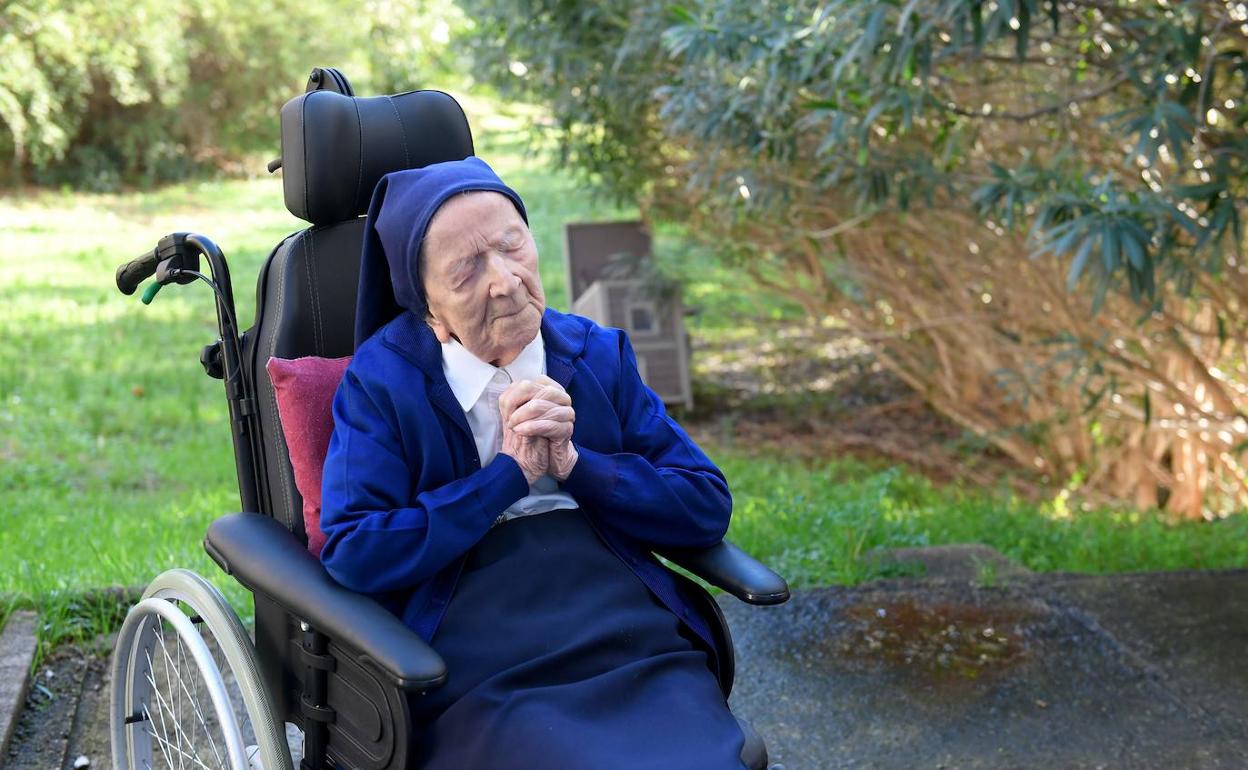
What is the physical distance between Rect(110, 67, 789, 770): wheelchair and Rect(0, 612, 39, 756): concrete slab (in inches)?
21.3

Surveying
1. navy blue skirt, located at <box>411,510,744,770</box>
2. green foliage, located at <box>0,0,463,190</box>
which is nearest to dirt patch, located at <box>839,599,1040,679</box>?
navy blue skirt, located at <box>411,510,744,770</box>

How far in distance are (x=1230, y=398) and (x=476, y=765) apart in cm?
414

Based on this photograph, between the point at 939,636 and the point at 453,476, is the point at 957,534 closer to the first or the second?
the point at 939,636

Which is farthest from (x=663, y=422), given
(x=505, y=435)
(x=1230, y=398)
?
(x=1230, y=398)

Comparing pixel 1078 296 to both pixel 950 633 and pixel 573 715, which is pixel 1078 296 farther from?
pixel 573 715

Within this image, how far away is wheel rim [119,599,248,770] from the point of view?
6.93 ft

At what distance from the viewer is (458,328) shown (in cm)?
214

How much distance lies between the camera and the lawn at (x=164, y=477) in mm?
4082

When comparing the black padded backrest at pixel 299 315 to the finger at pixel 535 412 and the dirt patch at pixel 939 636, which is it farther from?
the dirt patch at pixel 939 636

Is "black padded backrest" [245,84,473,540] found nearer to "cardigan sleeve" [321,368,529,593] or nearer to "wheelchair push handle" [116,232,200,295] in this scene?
"wheelchair push handle" [116,232,200,295]

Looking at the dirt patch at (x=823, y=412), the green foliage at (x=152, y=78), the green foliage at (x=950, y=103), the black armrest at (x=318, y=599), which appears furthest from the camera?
the green foliage at (x=152, y=78)

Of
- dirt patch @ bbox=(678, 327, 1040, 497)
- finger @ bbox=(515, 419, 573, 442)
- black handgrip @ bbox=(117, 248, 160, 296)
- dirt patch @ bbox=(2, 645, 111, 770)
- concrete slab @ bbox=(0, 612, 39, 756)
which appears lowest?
dirt patch @ bbox=(678, 327, 1040, 497)

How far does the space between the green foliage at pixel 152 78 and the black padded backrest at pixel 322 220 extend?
31.9 feet

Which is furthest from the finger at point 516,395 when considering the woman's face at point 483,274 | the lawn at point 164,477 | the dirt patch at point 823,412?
the dirt patch at point 823,412
